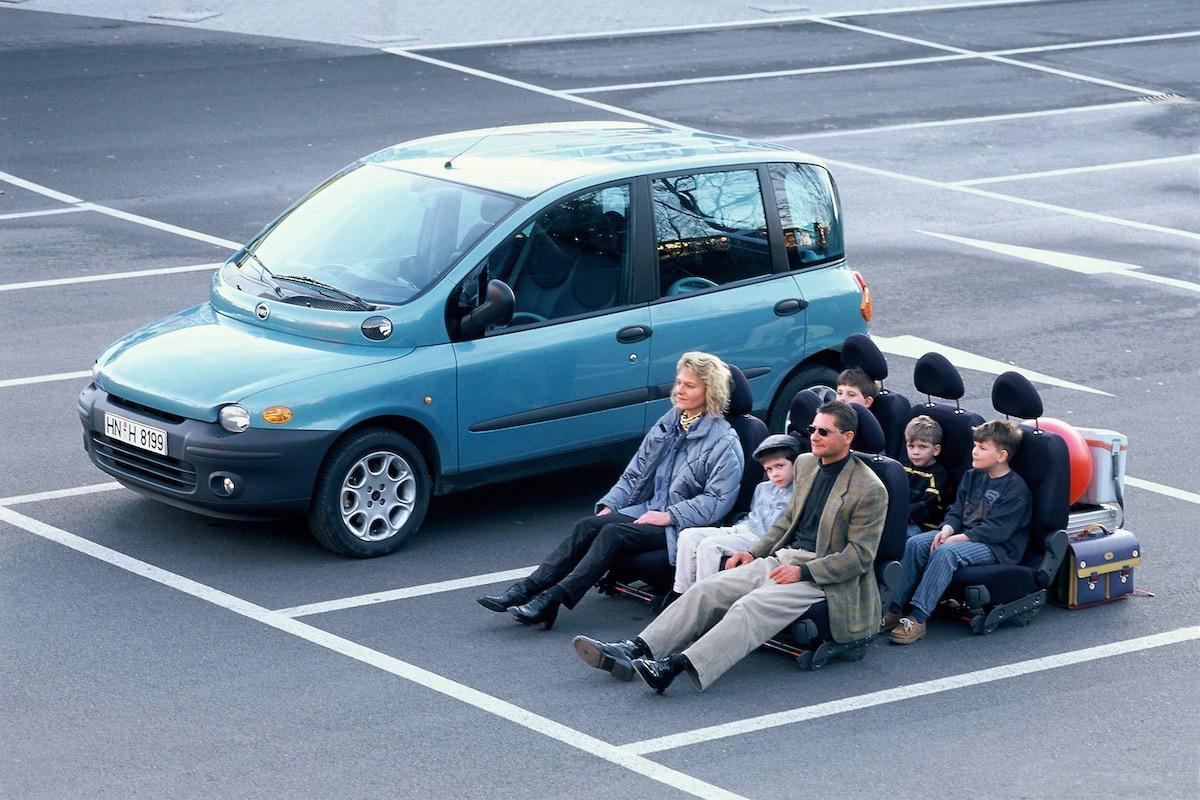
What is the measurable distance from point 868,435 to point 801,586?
2.95ft

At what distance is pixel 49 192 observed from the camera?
17.6 metres

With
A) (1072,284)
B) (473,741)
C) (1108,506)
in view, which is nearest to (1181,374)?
(1072,284)

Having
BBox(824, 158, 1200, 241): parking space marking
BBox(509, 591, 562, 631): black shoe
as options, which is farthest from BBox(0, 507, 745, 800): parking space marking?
BBox(824, 158, 1200, 241): parking space marking

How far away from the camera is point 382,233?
999 cm

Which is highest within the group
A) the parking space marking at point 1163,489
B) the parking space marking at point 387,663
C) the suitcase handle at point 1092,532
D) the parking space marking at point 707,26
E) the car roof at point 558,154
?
the car roof at point 558,154

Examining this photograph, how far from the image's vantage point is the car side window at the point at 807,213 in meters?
10.9

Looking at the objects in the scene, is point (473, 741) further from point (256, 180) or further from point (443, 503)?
point (256, 180)

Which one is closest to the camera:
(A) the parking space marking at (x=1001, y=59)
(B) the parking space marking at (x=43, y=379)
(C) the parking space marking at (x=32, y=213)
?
(B) the parking space marking at (x=43, y=379)

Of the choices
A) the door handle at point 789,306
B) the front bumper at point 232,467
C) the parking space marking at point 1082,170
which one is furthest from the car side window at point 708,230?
the parking space marking at point 1082,170

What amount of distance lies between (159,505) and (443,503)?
1633 millimetres

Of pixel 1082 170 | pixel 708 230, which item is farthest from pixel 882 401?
pixel 1082 170

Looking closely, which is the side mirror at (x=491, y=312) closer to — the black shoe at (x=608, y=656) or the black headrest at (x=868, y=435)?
the black headrest at (x=868, y=435)

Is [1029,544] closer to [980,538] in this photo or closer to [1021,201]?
[980,538]

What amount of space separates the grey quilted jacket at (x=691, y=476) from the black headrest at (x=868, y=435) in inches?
25.8
